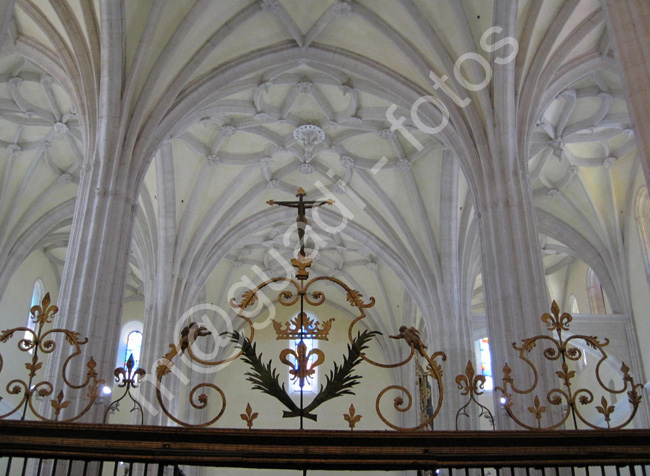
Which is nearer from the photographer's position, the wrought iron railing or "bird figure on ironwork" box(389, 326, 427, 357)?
the wrought iron railing

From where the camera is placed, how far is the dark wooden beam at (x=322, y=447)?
470cm

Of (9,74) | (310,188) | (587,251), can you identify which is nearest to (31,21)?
(9,74)

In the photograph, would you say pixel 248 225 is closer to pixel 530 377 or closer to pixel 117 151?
pixel 117 151

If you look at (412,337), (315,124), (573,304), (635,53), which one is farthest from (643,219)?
(412,337)

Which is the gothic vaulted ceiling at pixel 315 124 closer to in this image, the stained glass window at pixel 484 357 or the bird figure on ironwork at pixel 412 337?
the stained glass window at pixel 484 357

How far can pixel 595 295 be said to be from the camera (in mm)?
24188

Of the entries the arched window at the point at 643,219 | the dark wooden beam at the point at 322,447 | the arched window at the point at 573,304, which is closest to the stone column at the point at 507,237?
the arched window at the point at 643,219

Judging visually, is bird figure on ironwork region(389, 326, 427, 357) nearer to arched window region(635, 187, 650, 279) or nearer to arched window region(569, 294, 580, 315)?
arched window region(635, 187, 650, 279)

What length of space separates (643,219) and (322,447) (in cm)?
1782

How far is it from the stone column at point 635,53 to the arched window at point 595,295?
17.4 m

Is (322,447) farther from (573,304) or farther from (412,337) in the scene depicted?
(573,304)

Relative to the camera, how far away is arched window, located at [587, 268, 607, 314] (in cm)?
2369

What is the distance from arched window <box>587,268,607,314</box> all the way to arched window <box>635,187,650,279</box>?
3.35 meters

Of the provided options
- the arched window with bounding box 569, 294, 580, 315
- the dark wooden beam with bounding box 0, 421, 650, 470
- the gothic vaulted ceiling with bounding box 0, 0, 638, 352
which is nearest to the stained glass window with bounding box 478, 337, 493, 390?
the gothic vaulted ceiling with bounding box 0, 0, 638, 352
